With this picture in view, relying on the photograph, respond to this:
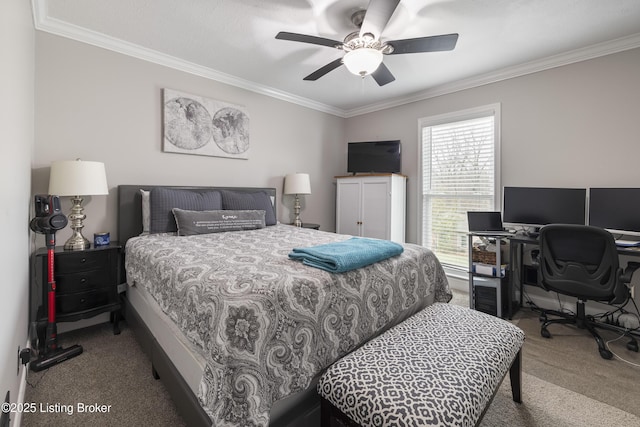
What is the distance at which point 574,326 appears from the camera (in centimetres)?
258

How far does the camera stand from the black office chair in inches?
81.9

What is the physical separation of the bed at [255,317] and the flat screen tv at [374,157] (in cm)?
225

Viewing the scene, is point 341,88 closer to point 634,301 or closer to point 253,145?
point 253,145

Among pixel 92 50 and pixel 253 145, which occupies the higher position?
pixel 92 50

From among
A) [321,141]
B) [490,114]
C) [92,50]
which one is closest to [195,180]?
[92,50]

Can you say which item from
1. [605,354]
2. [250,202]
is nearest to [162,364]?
[250,202]

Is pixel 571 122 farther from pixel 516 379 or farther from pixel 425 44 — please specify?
pixel 516 379

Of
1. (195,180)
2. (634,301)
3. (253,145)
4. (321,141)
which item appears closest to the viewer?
(634,301)

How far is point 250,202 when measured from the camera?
3.25 m

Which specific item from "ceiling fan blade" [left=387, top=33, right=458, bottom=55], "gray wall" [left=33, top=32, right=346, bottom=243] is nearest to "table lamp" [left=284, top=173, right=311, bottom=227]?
"gray wall" [left=33, top=32, right=346, bottom=243]

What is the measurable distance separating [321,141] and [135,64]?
102 inches

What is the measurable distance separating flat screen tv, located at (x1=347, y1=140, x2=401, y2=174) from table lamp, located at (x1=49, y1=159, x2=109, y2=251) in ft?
10.3

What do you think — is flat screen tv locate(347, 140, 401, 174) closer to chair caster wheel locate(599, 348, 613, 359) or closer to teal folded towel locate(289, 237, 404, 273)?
teal folded towel locate(289, 237, 404, 273)

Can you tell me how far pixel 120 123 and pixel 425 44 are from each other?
2797mm
